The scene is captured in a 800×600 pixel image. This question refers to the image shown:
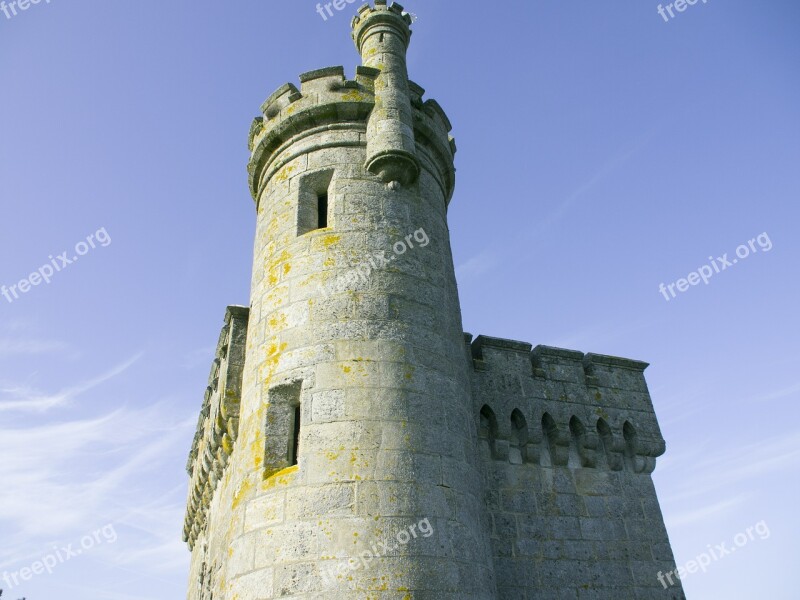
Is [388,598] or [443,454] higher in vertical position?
[443,454]

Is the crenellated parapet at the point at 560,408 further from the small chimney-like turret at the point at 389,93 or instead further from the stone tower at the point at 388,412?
the small chimney-like turret at the point at 389,93

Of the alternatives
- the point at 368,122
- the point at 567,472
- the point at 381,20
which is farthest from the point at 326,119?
the point at 567,472

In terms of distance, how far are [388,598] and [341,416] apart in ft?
4.91

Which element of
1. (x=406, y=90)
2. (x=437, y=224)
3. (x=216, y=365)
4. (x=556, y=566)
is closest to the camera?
(x=556, y=566)

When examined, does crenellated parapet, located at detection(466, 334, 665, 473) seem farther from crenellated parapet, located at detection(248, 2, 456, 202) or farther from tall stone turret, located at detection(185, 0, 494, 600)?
crenellated parapet, located at detection(248, 2, 456, 202)

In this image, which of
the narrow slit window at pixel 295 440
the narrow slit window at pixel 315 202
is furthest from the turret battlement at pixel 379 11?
the narrow slit window at pixel 295 440

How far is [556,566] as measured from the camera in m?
6.96

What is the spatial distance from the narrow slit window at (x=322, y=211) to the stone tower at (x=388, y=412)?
0.07m

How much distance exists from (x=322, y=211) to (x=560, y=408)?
3.97 meters

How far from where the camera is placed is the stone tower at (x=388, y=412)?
16.5 feet

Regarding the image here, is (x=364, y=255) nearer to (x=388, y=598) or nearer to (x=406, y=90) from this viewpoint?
(x=406, y=90)

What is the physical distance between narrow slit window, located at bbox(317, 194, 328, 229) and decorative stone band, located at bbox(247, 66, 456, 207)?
68cm


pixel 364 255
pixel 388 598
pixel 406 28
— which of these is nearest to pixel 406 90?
pixel 406 28

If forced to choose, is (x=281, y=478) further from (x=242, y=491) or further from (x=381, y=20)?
(x=381, y=20)
